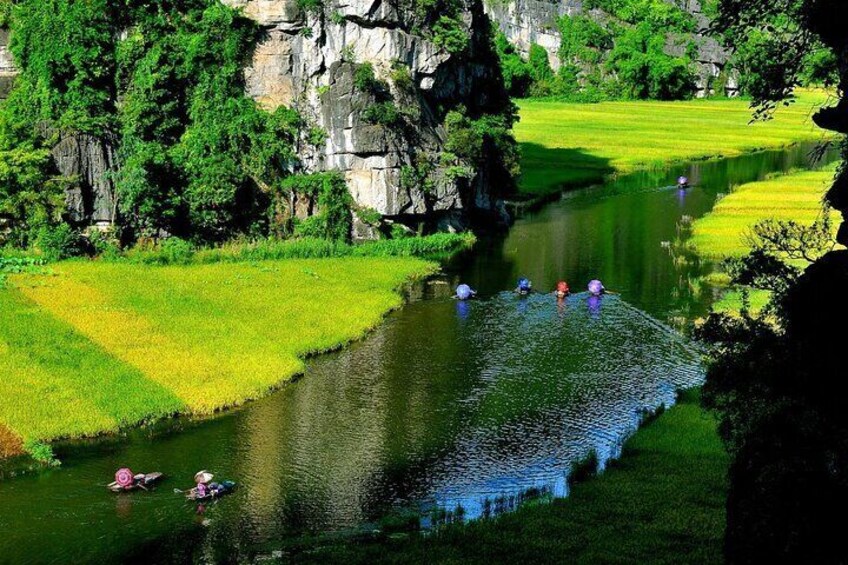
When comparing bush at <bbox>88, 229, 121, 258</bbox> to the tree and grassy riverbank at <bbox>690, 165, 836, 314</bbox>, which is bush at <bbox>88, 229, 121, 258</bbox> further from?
the tree

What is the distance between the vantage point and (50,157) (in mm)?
60969

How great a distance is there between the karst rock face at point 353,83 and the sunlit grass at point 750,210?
58.2 ft

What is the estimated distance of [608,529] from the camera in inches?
976

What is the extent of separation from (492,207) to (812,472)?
208ft

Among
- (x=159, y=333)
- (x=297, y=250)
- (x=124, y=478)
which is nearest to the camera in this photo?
(x=124, y=478)

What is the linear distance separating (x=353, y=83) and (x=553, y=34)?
104853 millimetres

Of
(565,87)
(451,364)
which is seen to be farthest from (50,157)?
(565,87)

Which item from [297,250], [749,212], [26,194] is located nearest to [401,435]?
[297,250]

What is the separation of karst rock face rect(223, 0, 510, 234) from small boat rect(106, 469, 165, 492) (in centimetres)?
4016

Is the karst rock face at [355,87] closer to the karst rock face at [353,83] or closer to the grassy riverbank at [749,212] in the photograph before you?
the karst rock face at [353,83]

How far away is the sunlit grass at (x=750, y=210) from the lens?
6362cm

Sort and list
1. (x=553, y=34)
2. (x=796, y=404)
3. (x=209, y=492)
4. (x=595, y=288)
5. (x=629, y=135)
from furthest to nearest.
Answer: (x=553, y=34) < (x=629, y=135) < (x=595, y=288) < (x=209, y=492) < (x=796, y=404)

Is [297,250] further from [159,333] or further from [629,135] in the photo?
[629,135]

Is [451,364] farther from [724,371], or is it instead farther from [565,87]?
[565,87]
